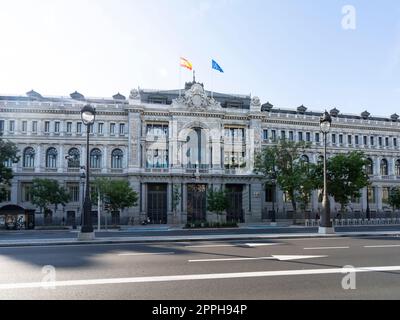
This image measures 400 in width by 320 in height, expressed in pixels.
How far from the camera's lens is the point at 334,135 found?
2296 inches

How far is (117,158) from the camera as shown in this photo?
165ft

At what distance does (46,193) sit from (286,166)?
32682 millimetres

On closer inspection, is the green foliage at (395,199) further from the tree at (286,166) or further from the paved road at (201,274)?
the paved road at (201,274)

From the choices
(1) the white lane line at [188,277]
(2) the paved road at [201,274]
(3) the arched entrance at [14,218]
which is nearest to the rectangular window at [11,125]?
(3) the arched entrance at [14,218]

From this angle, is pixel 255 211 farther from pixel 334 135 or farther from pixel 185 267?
pixel 185 267

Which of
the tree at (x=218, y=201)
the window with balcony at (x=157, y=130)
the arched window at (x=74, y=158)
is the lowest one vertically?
the tree at (x=218, y=201)

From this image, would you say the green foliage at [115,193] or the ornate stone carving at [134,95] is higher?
the ornate stone carving at [134,95]

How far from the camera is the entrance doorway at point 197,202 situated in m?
49.8

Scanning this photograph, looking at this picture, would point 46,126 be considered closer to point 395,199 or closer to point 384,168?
point 395,199

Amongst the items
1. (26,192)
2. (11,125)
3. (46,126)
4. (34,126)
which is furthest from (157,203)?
(11,125)

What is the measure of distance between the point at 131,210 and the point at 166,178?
7.08 meters

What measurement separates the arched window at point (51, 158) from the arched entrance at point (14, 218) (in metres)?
11.6

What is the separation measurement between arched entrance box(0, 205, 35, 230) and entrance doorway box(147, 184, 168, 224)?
54.7ft
